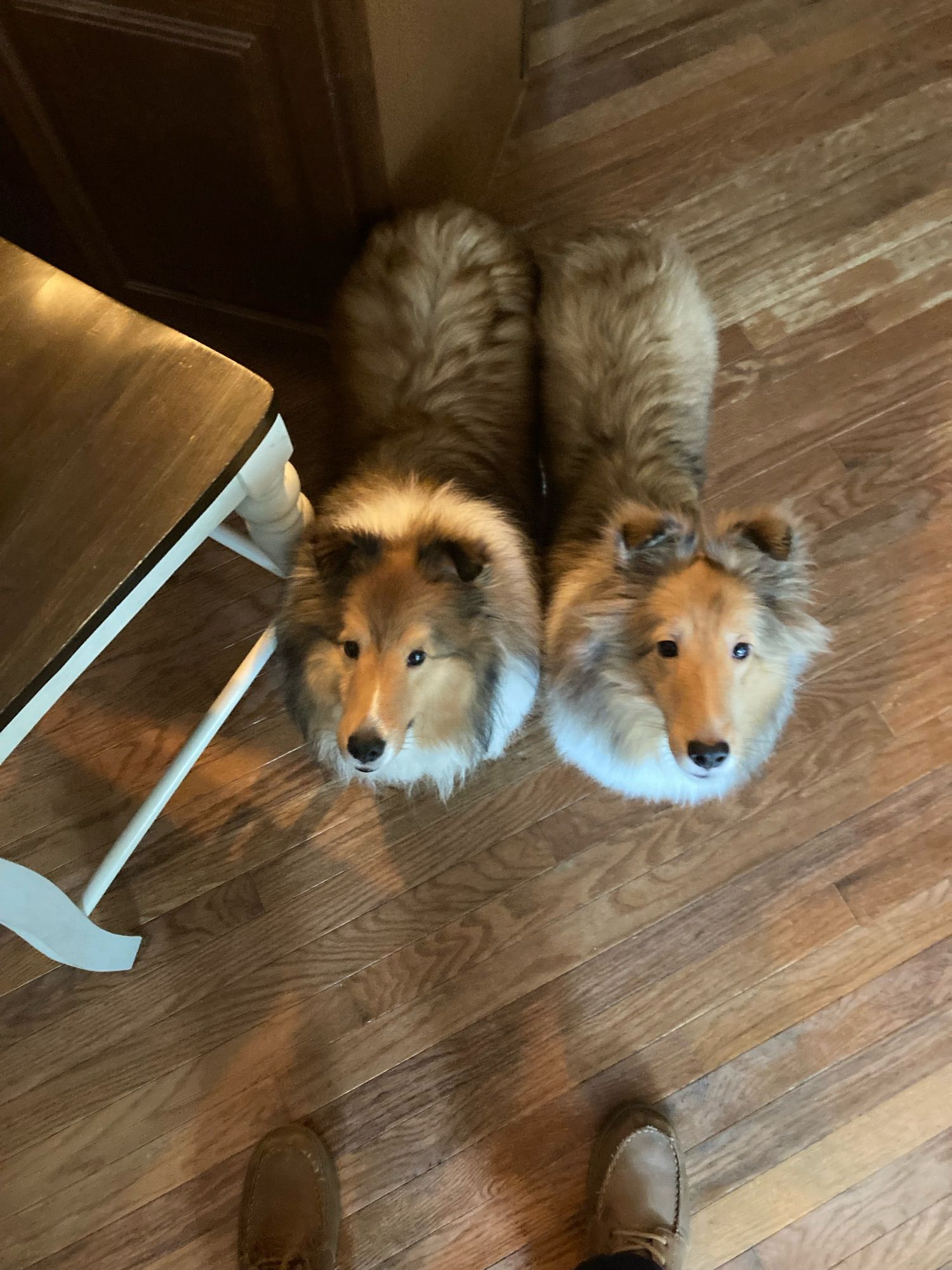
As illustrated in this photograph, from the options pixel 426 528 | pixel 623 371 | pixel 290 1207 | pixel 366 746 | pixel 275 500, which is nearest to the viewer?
pixel 275 500

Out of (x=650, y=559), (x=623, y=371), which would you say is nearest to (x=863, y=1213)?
(x=650, y=559)

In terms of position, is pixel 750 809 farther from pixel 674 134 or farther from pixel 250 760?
pixel 674 134

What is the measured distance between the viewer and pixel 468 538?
1472mm

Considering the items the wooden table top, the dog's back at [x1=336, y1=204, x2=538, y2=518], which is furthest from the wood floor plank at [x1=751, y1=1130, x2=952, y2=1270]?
the wooden table top

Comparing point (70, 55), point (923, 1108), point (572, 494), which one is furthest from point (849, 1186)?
point (70, 55)

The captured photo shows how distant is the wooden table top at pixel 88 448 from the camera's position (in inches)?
38.0

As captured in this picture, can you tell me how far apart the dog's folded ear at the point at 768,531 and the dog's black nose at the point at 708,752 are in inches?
12.5

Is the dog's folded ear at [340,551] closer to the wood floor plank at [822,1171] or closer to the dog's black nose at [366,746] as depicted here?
the dog's black nose at [366,746]

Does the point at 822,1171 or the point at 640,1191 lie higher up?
the point at 640,1191

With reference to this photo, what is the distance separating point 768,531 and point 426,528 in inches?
23.3

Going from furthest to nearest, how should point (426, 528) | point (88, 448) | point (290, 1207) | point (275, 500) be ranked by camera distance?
1. point (290, 1207)
2. point (426, 528)
3. point (275, 500)
4. point (88, 448)

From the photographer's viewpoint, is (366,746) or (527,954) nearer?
(366,746)

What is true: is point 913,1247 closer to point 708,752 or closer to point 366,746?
point 708,752

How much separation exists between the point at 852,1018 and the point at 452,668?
1192 mm
